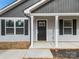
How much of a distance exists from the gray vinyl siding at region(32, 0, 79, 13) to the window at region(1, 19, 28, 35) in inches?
188

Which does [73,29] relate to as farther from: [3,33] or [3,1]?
[3,1]

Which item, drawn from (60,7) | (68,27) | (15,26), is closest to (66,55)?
(60,7)

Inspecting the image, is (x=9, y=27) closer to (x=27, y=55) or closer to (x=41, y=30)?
(x=41, y=30)

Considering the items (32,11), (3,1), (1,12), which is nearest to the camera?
(32,11)

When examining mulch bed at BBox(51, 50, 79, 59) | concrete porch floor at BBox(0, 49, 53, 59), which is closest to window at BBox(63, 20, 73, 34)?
mulch bed at BBox(51, 50, 79, 59)

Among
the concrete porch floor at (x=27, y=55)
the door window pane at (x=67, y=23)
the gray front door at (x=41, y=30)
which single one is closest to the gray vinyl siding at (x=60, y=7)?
the door window pane at (x=67, y=23)

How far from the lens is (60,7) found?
18172 mm

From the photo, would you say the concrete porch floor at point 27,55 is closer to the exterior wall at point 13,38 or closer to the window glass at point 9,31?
the exterior wall at point 13,38

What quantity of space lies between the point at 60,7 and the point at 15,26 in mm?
6631

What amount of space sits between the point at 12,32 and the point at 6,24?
1.15m

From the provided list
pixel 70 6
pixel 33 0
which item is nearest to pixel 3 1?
pixel 33 0

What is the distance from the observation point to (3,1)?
47.0 metres

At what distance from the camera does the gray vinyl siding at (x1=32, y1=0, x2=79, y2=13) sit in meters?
18.0

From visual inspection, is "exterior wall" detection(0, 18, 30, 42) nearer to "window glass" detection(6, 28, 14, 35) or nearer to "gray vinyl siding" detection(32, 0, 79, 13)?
"window glass" detection(6, 28, 14, 35)
